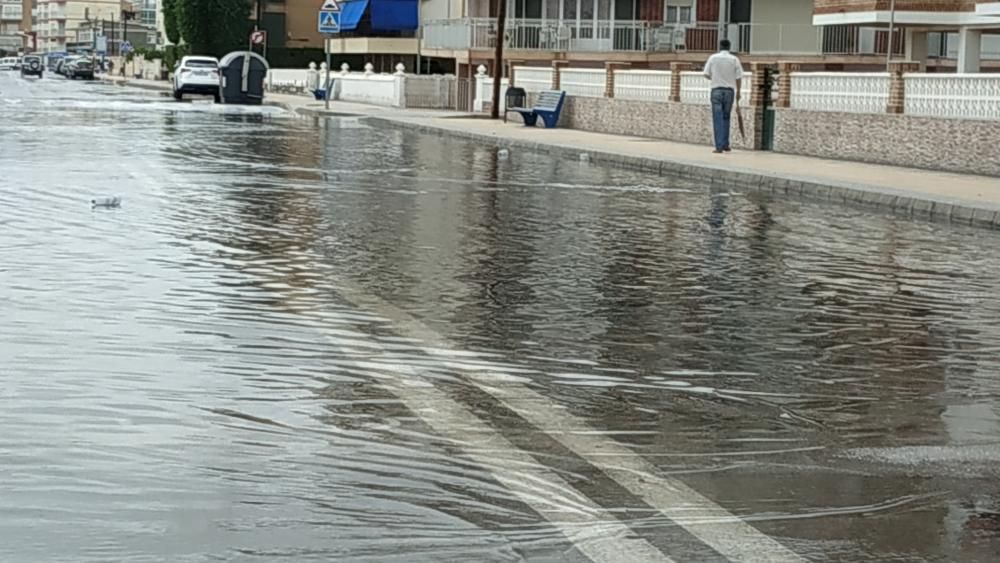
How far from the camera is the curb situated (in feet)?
61.9

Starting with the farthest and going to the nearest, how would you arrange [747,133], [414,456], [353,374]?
[747,133], [353,374], [414,456]

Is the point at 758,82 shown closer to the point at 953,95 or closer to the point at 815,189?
A: the point at 953,95

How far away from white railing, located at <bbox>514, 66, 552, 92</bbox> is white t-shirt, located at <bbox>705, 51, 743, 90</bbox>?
48.4 feet

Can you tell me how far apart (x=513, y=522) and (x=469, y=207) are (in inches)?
504

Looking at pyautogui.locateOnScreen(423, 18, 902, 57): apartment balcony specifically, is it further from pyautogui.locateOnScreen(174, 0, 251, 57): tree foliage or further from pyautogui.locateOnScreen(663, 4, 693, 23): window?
pyautogui.locateOnScreen(174, 0, 251, 57): tree foliage

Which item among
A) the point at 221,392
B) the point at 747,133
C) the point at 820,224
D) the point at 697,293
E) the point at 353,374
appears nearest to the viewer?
the point at 221,392

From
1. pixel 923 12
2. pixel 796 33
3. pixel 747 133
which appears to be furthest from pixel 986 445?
pixel 796 33

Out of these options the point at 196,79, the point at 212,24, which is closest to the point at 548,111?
the point at 196,79

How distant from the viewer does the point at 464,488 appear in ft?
20.1

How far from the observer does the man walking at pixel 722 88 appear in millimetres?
30016

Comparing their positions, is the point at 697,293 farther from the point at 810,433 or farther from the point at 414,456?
the point at 414,456

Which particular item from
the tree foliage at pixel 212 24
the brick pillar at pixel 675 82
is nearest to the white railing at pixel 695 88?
the brick pillar at pixel 675 82

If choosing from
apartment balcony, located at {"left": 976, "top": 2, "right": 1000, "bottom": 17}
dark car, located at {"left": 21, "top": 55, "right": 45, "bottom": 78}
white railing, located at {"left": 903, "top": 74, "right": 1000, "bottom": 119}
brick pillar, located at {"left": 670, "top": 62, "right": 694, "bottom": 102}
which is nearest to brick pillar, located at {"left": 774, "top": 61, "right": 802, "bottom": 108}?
white railing, located at {"left": 903, "top": 74, "right": 1000, "bottom": 119}

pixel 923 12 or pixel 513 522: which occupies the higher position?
pixel 923 12
